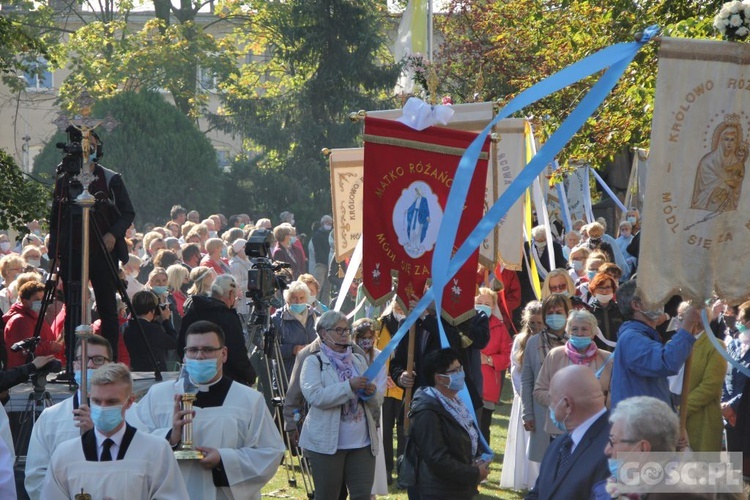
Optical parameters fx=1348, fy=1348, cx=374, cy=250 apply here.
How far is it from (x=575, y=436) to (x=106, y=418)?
232 cm

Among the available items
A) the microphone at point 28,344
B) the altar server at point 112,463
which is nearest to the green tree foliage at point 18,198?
the microphone at point 28,344

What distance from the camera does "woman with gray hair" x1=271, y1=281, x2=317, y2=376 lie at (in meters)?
13.8

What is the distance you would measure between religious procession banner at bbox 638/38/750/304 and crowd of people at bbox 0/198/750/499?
1.00ft

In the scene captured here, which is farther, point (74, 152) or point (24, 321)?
point (24, 321)

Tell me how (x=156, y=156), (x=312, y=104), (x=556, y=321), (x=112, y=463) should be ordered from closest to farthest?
(x=112, y=463) < (x=556, y=321) < (x=312, y=104) < (x=156, y=156)

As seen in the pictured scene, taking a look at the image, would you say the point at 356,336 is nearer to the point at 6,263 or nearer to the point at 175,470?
the point at 175,470

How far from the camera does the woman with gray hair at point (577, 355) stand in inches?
396

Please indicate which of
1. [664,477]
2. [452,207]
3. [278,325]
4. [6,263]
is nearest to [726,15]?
[452,207]

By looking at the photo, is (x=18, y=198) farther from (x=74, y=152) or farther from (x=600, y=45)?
(x=600, y=45)

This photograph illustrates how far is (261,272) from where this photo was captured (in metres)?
12.0

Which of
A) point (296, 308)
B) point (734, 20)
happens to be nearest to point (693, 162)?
point (734, 20)

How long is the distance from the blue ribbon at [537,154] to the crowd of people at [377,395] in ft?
2.77

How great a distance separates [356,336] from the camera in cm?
1134

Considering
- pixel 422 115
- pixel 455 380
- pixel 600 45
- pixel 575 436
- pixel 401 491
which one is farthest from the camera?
pixel 600 45
